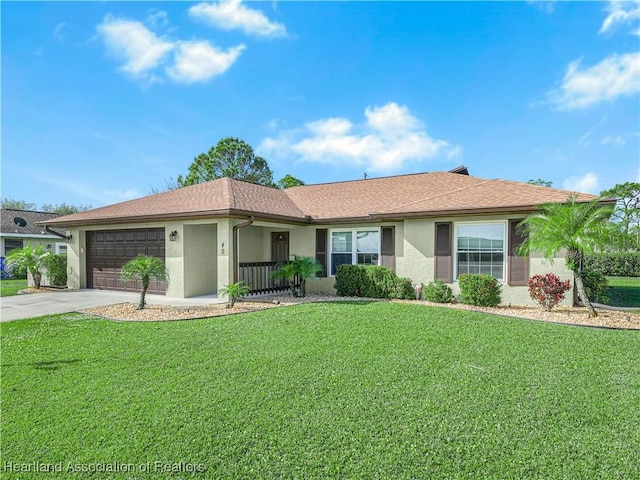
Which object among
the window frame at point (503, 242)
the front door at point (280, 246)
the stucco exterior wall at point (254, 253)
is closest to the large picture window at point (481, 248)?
the window frame at point (503, 242)

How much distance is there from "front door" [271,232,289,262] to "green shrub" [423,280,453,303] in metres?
6.23

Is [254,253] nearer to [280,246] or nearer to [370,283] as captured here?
[280,246]

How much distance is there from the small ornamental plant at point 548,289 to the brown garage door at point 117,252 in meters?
12.4

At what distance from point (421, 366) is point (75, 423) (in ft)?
15.0

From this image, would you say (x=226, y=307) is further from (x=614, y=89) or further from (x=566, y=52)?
(x=614, y=89)

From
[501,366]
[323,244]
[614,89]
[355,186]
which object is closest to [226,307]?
[323,244]

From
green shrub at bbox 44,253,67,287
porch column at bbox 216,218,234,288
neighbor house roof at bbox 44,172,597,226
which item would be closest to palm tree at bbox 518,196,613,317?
neighbor house roof at bbox 44,172,597,226

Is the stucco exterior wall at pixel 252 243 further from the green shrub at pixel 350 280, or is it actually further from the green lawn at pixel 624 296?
the green lawn at pixel 624 296

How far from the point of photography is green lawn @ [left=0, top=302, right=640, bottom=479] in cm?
321

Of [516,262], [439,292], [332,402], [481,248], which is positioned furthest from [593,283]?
[332,402]

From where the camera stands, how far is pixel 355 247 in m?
13.3

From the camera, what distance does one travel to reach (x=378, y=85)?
16.9 meters

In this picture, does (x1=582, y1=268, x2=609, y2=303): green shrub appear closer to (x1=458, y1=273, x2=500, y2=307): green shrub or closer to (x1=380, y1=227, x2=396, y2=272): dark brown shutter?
(x1=458, y1=273, x2=500, y2=307): green shrub

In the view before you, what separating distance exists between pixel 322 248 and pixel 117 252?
885 centimetres
